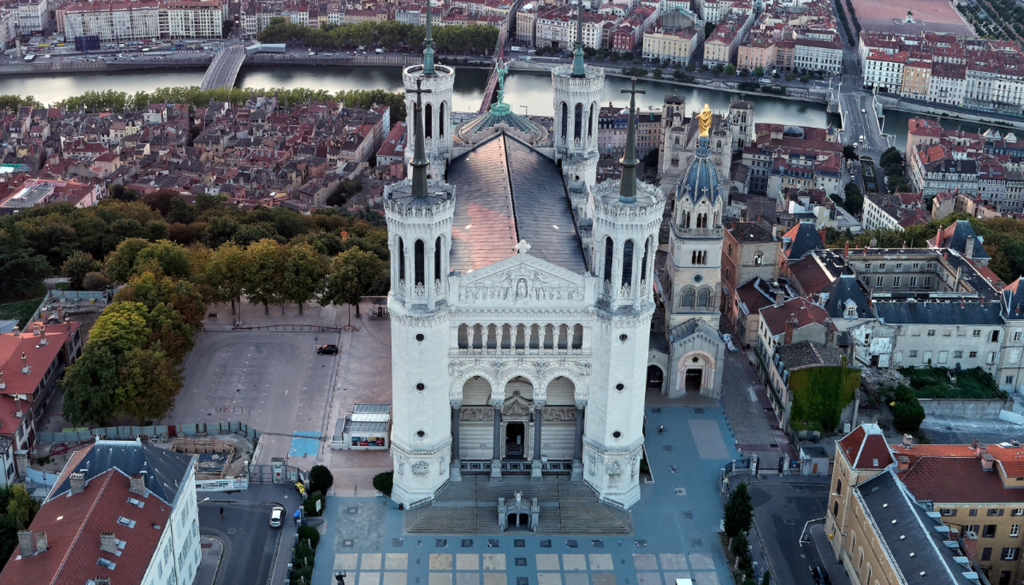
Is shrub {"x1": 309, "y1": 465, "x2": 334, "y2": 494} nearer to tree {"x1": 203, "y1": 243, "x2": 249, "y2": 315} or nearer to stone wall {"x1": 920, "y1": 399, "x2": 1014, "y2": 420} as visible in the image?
tree {"x1": 203, "y1": 243, "x2": 249, "y2": 315}

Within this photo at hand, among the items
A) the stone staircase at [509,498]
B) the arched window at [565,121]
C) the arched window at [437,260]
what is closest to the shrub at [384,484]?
the stone staircase at [509,498]

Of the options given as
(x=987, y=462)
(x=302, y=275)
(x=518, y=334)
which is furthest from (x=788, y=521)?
(x=302, y=275)

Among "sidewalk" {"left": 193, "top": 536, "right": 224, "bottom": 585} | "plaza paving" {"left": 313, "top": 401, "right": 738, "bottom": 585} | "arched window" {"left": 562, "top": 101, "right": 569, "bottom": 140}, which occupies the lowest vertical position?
"sidewalk" {"left": 193, "top": 536, "right": 224, "bottom": 585}

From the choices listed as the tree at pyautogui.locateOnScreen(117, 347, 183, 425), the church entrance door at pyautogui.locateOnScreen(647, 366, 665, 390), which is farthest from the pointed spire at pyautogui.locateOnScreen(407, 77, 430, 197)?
the church entrance door at pyautogui.locateOnScreen(647, 366, 665, 390)

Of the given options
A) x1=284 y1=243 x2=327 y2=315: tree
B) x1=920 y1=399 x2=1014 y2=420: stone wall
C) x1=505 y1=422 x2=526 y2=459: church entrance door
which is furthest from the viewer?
x1=284 y1=243 x2=327 y2=315: tree

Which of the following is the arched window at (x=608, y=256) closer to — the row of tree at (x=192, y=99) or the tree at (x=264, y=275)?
the tree at (x=264, y=275)

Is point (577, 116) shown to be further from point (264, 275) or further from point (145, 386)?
point (145, 386)
